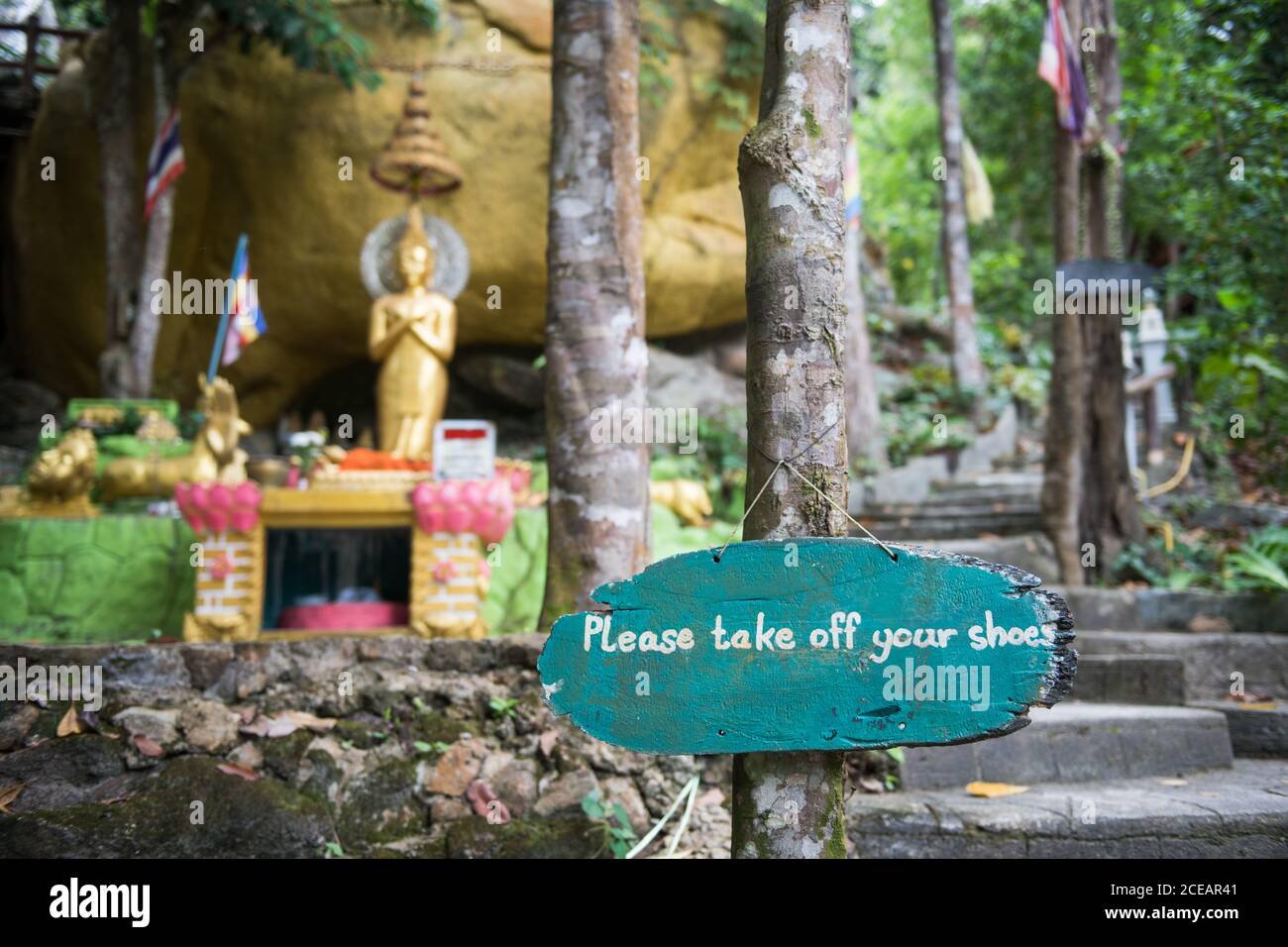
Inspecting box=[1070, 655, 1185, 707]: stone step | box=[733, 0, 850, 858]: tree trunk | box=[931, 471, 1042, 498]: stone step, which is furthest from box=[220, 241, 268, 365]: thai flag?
box=[931, 471, 1042, 498]: stone step

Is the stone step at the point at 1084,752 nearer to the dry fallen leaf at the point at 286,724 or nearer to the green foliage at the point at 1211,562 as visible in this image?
the dry fallen leaf at the point at 286,724

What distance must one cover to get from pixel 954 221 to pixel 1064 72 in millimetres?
5266

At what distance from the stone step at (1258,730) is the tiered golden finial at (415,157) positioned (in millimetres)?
5549

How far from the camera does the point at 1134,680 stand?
4582 millimetres

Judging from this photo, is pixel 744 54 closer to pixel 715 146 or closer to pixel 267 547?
pixel 715 146

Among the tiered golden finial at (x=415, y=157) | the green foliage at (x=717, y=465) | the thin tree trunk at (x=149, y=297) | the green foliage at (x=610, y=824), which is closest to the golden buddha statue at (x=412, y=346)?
the tiered golden finial at (x=415, y=157)

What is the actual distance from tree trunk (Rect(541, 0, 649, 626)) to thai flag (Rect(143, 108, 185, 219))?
4.63m

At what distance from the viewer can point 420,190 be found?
6930 millimetres

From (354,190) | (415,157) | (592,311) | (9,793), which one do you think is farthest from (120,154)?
(9,793)

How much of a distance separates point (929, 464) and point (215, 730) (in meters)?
8.00

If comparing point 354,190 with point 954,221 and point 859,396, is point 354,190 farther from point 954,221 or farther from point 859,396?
point 954,221

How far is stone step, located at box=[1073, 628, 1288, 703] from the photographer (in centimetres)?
507

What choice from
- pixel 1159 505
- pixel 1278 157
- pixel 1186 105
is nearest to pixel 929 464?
pixel 1159 505

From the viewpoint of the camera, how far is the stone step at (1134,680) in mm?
4555
